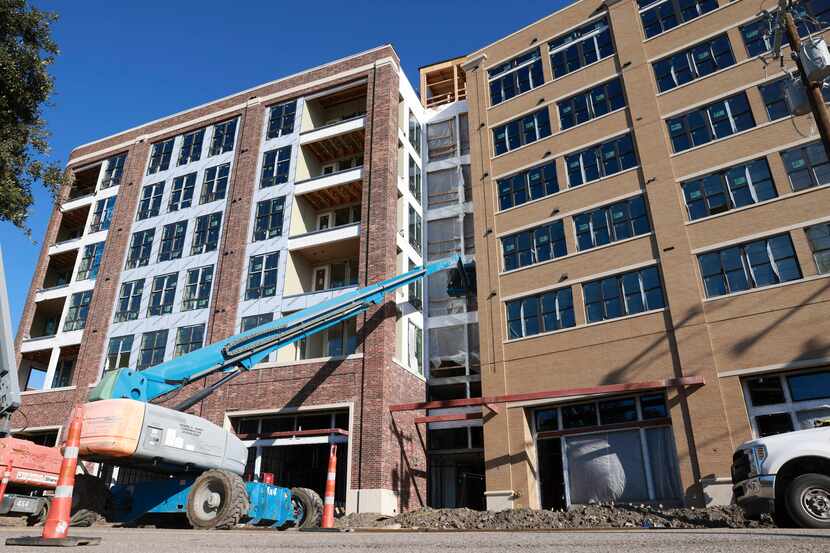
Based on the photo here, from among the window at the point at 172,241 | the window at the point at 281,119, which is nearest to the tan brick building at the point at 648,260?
the window at the point at 281,119

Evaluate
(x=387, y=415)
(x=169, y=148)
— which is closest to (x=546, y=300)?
(x=387, y=415)

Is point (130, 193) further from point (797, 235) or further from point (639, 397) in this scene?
point (797, 235)

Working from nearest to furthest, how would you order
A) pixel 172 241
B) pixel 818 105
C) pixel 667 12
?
pixel 818 105, pixel 667 12, pixel 172 241

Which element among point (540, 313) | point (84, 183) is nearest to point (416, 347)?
point (540, 313)

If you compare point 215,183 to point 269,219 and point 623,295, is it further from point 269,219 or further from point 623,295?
point 623,295

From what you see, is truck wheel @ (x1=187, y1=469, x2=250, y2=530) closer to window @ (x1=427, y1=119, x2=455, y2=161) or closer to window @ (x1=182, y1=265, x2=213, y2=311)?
window @ (x1=182, y1=265, x2=213, y2=311)

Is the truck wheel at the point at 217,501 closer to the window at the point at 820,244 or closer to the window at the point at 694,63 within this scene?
the window at the point at 820,244

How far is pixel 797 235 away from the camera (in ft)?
66.7

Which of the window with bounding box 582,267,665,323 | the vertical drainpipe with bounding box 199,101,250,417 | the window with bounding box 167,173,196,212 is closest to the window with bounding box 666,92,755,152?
the window with bounding box 582,267,665,323

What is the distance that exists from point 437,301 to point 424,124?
487 inches

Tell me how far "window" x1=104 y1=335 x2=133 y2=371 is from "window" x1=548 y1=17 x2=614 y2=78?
89.0 ft

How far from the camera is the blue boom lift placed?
48.9ft

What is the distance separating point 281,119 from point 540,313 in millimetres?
19744

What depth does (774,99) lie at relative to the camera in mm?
→ 22516
